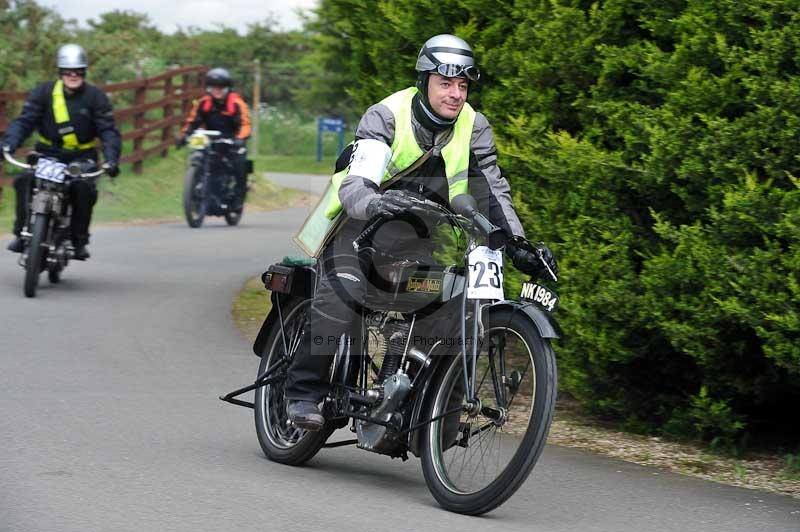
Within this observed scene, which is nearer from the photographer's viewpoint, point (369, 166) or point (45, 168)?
point (369, 166)

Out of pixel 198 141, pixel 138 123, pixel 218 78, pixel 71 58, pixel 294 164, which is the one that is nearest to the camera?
pixel 71 58

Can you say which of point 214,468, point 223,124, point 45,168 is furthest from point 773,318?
point 223,124

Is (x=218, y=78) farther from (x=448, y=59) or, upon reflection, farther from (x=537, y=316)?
(x=537, y=316)

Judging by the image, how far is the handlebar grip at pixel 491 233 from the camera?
595 cm

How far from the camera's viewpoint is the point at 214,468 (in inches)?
263

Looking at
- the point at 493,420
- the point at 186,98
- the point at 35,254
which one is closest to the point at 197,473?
the point at 493,420

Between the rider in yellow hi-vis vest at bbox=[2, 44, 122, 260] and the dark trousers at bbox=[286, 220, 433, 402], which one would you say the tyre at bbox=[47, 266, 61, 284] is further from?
the dark trousers at bbox=[286, 220, 433, 402]

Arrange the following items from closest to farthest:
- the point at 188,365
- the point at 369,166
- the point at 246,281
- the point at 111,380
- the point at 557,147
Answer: the point at 369,166 → the point at 557,147 → the point at 111,380 → the point at 188,365 → the point at 246,281

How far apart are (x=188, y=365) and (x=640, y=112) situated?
12.4 ft

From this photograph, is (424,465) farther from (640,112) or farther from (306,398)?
(640,112)

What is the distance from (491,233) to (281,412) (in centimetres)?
176

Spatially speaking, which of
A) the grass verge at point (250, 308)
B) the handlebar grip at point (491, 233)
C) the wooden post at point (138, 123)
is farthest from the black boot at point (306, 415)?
the wooden post at point (138, 123)

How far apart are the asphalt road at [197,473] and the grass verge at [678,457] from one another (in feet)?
0.60

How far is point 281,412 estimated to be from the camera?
712cm
